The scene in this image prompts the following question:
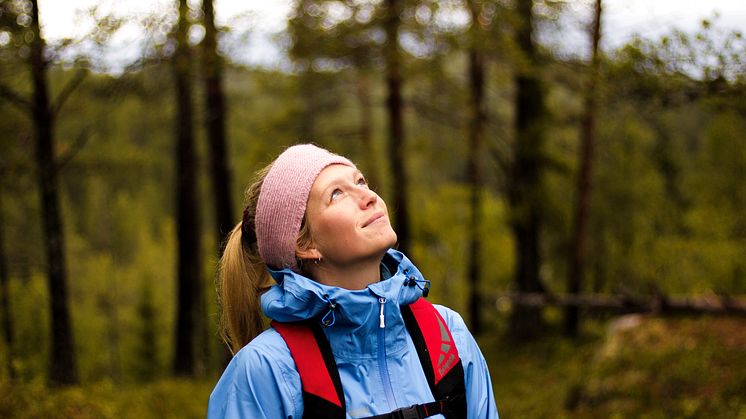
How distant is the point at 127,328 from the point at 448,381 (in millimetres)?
43797

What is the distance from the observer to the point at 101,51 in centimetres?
831

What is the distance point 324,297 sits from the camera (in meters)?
2.25

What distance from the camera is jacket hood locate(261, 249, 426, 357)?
7.39 ft

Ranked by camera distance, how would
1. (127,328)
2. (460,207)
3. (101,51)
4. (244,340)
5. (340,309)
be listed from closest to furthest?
1. (340,309)
2. (244,340)
3. (101,51)
4. (460,207)
5. (127,328)

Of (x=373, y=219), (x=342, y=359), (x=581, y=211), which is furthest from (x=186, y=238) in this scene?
(x=342, y=359)

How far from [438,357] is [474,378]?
17 centimetres

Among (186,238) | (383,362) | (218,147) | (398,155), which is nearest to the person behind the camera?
(383,362)

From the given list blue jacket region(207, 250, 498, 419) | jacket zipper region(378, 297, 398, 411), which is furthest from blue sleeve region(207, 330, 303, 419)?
jacket zipper region(378, 297, 398, 411)

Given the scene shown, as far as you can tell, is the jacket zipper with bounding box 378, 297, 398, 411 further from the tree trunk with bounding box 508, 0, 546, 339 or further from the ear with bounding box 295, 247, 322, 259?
the tree trunk with bounding box 508, 0, 546, 339

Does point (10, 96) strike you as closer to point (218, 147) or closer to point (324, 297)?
point (218, 147)

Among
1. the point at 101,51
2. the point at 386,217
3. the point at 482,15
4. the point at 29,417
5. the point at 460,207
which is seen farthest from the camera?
the point at 460,207

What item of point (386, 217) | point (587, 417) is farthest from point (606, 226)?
point (386, 217)

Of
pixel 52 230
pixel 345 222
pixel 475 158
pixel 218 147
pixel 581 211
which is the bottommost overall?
pixel 581 211

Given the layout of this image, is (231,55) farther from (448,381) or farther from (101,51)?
(448,381)
